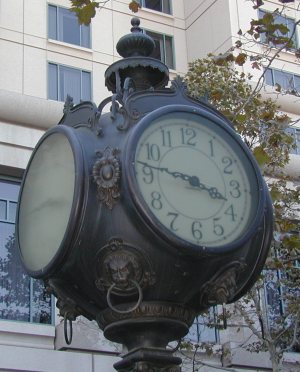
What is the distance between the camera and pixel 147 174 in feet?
8.77

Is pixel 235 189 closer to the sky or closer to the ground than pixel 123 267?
closer to the sky

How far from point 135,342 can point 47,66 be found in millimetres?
16239

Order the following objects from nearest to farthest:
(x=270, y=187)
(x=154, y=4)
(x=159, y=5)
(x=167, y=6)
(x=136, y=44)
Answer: (x=136, y=44) < (x=270, y=187) < (x=154, y=4) < (x=159, y=5) < (x=167, y=6)

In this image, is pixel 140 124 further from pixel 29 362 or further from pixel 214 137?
pixel 29 362

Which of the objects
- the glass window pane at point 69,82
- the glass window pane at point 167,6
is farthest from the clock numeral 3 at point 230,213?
the glass window pane at point 167,6

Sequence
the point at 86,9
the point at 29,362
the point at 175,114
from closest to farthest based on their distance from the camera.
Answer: the point at 175,114
the point at 86,9
the point at 29,362

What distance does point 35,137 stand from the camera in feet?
56.4

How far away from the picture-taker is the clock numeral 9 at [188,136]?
284 cm

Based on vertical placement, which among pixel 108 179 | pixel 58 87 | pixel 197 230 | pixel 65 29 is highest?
pixel 65 29

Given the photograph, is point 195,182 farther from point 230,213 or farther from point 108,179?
point 108,179

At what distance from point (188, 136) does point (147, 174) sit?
0.89 ft

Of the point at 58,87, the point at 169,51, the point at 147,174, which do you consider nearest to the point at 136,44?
the point at 147,174

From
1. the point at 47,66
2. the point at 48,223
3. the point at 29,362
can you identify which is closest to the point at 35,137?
the point at 47,66

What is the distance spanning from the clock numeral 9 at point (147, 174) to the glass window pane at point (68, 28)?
668 inches
